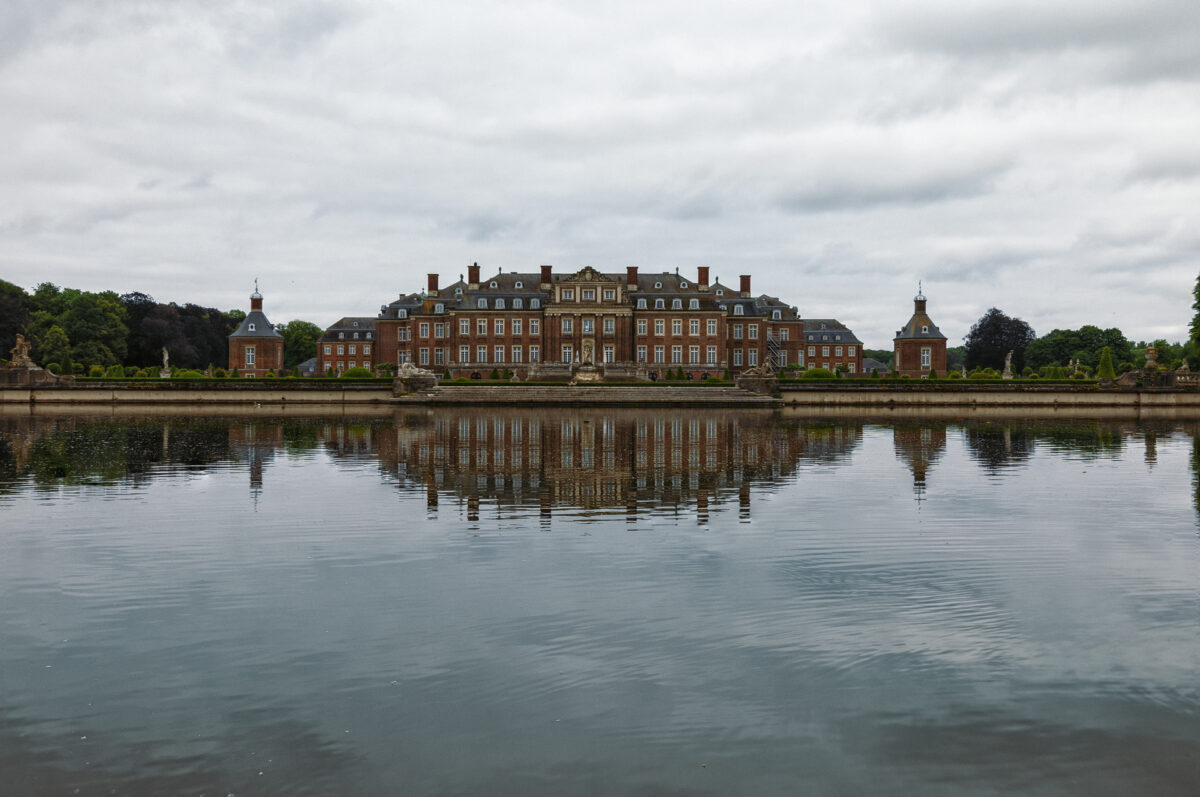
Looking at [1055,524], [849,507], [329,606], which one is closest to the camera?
[329,606]

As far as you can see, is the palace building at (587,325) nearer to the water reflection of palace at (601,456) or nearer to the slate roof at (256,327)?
the slate roof at (256,327)

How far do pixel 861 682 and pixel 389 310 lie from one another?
85.8 m

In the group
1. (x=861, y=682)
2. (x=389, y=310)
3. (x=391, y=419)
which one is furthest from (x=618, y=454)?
(x=389, y=310)

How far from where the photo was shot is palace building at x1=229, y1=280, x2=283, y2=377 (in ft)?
272

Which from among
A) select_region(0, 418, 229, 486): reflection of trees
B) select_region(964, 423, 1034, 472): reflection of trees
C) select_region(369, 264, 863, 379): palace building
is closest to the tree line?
select_region(369, 264, 863, 379): palace building

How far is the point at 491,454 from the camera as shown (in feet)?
70.8

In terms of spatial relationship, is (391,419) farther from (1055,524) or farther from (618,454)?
→ (1055,524)

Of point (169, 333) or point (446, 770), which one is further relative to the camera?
point (169, 333)

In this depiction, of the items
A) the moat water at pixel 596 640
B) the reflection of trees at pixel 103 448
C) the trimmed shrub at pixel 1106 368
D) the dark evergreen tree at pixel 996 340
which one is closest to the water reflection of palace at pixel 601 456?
the moat water at pixel 596 640

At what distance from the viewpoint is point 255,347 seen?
274 feet

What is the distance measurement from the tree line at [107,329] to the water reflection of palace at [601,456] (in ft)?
149

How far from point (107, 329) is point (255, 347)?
12562 mm

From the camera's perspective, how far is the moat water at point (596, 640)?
16.5 ft

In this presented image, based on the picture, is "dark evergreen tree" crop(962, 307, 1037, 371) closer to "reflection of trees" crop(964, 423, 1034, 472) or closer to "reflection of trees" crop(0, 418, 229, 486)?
"reflection of trees" crop(964, 423, 1034, 472)
